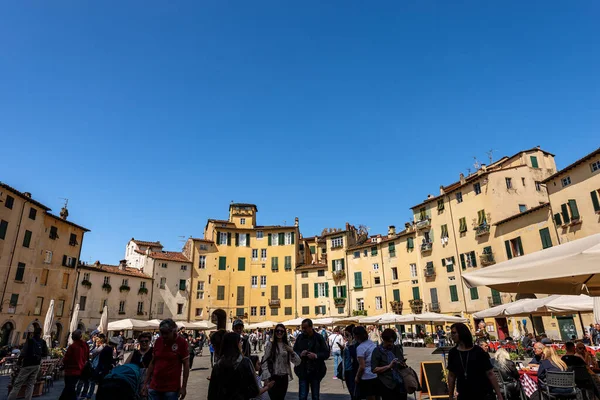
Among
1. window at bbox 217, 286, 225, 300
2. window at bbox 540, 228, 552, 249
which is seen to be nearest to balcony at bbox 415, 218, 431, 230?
window at bbox 540, 228, 552, 249

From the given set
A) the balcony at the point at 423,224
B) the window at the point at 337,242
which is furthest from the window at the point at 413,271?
the window at the point at 337,242

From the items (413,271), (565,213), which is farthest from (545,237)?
(413,271)

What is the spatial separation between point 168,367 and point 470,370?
4.00m

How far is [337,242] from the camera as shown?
5241 cm

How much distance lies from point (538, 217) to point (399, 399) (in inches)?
1186

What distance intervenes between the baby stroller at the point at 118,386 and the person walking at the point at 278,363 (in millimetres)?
3356

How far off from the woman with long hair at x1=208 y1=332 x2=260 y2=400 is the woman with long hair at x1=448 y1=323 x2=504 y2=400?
8.47 ft

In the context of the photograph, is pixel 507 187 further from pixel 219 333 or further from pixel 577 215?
pixel 219 333

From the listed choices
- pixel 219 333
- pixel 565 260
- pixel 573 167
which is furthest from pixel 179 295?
pixel 565 260

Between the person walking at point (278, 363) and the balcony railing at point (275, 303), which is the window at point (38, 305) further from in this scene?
the person walking at point (278, 363)

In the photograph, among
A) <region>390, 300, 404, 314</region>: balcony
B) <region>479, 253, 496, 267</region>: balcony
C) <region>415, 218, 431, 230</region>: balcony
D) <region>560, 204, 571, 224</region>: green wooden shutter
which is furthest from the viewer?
<region>390, 300, 404, 314</region>: balcony

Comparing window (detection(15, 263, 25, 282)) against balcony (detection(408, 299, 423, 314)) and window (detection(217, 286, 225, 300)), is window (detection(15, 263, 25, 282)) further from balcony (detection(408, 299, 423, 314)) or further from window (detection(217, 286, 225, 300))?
balcony (detection(408, 299, 423, 314))

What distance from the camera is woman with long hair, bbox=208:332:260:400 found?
3910 millimetres

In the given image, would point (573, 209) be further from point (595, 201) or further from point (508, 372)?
point (508, 372)
